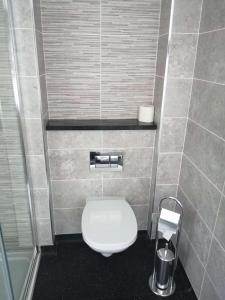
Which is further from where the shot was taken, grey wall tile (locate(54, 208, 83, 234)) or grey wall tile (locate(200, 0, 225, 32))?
grey wall tile (locate(54, 208, 83, 234))

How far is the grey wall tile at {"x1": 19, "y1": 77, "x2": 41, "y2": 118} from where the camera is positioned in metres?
1.44

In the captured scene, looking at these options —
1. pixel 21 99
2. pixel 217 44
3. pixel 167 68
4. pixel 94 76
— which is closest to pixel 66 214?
pixel 21 99

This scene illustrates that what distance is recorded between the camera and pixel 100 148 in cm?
174

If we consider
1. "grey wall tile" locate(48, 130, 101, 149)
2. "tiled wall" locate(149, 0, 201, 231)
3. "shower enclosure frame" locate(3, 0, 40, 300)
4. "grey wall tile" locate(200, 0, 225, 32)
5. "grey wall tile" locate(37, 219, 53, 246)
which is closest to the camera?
"grey wall tile" locate(200, 0, 225, 32)

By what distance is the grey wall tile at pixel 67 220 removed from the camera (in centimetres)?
189

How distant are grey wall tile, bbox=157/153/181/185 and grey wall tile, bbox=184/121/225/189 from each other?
0.34 feet

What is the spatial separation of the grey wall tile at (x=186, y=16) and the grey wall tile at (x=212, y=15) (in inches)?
1.4

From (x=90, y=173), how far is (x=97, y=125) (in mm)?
378

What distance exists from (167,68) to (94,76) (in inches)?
20.6

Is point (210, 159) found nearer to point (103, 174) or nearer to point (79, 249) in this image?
point (103, 174)

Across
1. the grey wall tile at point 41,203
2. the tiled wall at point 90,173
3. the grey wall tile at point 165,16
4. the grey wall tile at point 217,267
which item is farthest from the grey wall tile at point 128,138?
the grey wall tile at point 217,267

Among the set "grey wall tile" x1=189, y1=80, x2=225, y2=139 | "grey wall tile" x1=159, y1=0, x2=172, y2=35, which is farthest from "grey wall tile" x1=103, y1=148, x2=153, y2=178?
"grey wall tile" x1=159, y1=0, x2=172, y2=35

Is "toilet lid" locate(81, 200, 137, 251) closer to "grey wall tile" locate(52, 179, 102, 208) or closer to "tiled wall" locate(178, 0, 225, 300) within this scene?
"grey wall tile" locate(52, 179, 102, 208)

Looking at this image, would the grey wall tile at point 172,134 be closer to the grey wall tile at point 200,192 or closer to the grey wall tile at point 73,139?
the grey wall tile at point 200,192
